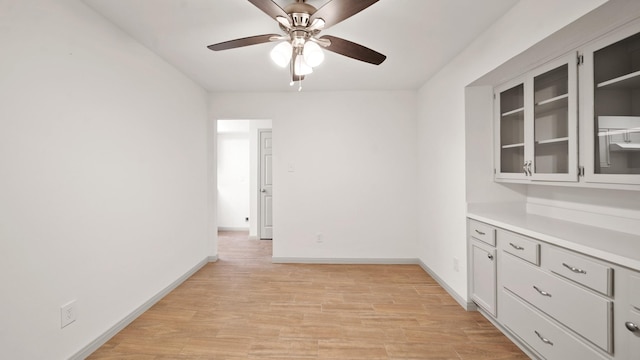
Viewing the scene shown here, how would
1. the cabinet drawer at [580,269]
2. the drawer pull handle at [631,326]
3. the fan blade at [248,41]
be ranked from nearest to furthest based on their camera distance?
the drawer pull handle at [631,326], the cabinet drawer at [580,269], the fan blade at [248,41]

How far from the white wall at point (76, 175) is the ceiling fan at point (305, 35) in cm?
98

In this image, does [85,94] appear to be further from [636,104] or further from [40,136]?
[636,104]

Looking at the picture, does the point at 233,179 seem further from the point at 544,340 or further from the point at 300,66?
the point at 544,340

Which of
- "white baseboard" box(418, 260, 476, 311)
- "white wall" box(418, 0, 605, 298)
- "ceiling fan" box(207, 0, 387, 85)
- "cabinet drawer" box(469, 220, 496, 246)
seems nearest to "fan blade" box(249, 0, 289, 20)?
"ceiling fan" box(207, 0, 387, 85)

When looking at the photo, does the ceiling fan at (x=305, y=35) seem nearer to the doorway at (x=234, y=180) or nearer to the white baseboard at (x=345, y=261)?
the white baseboard at (x=345, y=261)

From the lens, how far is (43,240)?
171cm

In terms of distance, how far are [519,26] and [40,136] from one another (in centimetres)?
320

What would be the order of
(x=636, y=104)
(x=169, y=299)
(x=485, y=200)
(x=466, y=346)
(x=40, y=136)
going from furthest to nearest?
(x=169, y=299) → (x=485, y=200) → (x=466, y=346) → (x=40, y=136) → (x=636, y=104)

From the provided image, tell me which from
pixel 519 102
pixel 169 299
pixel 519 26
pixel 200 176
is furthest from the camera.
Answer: pixel 200 176

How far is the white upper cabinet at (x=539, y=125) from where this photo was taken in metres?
1.84

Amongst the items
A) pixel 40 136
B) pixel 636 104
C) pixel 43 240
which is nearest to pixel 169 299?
pixel 43 240

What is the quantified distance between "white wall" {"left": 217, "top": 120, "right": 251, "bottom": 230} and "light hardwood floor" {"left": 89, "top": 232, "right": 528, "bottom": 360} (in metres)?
3.04

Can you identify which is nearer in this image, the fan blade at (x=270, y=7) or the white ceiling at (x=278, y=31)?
the fan blade at (x=270, y=7)

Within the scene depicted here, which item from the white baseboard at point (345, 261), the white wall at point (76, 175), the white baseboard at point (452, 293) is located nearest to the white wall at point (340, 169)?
the white baseboard at point (345, 261)
